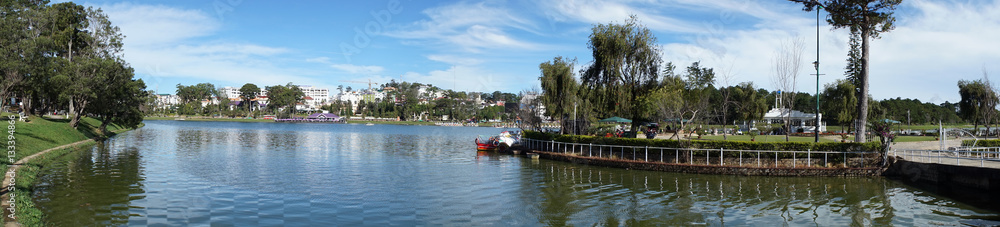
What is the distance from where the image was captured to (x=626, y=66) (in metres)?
37.4

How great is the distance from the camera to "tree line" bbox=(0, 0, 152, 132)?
38688 millimetres

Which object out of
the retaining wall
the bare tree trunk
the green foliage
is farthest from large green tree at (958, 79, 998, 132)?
the retaining wall

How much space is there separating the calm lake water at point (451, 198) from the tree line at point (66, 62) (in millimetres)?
15847

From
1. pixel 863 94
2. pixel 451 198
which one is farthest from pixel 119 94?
pixel 863 94

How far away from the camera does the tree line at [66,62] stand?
38.7m

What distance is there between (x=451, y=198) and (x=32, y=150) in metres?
23.9

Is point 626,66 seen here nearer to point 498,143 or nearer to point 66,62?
point 498,143

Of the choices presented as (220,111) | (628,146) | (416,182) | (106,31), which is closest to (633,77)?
(628,146)

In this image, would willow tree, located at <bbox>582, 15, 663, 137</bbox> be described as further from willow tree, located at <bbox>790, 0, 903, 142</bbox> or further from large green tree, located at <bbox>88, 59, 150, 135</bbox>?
large green tree, located at <bbox>88, 59, 150, 135</bbox>

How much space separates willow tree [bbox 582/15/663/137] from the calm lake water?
32.7ft

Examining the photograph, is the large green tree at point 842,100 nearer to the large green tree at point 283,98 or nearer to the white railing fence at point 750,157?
the white railing fence at point 750,157

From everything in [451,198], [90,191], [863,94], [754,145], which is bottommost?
[451,198]

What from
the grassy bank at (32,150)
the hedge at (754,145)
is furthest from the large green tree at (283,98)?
the hedge at (754,145)

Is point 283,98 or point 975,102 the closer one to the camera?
point 975,102
